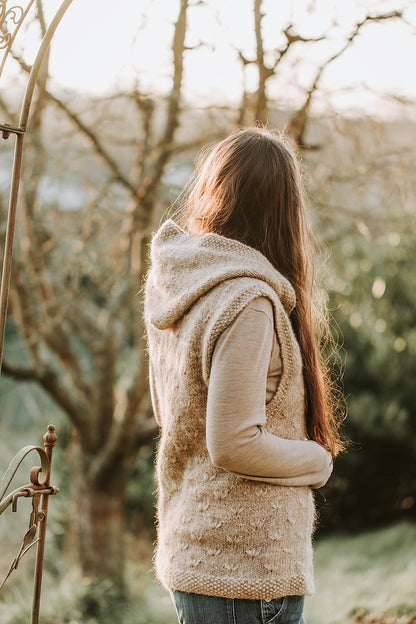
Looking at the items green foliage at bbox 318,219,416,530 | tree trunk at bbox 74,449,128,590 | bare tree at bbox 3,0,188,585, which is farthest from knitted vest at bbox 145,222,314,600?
green foliage at bbox 318,219,416,530

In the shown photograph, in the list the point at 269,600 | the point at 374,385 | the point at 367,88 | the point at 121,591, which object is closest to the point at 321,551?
the point at 374,385

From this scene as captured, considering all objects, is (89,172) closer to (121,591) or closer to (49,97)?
(49,97)

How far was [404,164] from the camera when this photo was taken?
11.8ft

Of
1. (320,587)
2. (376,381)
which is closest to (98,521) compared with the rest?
(320,587)

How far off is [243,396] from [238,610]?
14.2 inches

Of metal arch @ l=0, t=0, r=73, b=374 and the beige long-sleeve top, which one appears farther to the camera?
metal arch @ l=0, t=0, r=73, b=374

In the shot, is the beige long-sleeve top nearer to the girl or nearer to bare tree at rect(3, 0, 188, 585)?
the girl

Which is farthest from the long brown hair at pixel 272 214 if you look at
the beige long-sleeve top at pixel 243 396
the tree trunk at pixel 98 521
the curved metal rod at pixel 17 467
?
the tree trunk at pixel 98 521

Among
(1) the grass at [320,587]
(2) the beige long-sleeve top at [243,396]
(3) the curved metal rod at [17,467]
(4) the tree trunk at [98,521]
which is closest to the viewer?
(2) the beige long-sleeve top at [243,396]

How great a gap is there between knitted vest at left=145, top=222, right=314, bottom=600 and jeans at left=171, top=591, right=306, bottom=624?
0.06 ft

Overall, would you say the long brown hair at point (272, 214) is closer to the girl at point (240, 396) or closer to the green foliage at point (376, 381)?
the girl at point (240, 396)

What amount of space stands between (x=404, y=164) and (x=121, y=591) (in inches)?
115

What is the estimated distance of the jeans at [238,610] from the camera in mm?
1149

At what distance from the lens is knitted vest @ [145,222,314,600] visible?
3.74 ft
